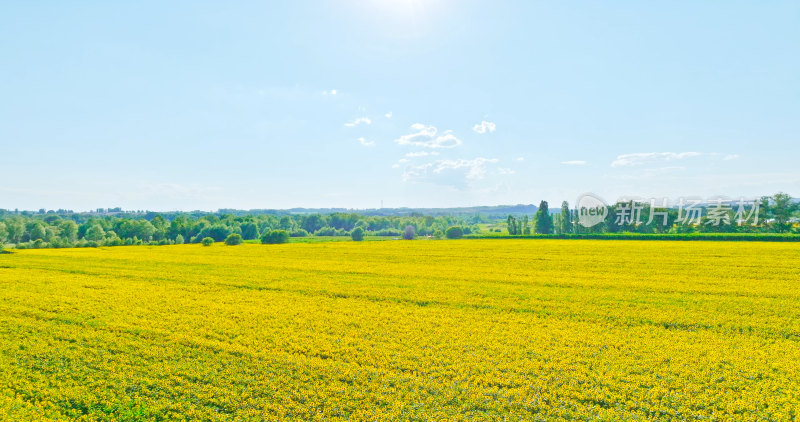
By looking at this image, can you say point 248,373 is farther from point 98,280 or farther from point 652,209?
point 652,209

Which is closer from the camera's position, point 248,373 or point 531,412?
point 531,412

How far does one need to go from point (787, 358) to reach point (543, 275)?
2023 centimetres

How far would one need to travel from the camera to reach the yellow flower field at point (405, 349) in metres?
12.3

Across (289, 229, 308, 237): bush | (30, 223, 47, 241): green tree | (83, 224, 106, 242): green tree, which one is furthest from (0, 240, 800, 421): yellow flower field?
(289, 229, 308, 237): bush

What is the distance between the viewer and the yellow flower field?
1228 centimetres

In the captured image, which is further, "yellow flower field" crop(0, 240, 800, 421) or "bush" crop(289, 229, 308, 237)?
"bush" crop(289, 229, 308, 237)

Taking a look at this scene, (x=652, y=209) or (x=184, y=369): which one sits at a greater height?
(x=652, y=209)

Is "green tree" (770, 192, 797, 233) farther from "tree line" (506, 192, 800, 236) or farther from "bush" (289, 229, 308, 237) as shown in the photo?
"bush" (289, 229, 308, 237)

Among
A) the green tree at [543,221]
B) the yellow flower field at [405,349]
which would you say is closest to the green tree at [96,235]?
the yellow flower field at [405,349]

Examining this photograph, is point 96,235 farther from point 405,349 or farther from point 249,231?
point 405,349

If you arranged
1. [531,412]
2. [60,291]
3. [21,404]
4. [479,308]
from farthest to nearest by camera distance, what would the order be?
1. [60,291]
2. [479,308]
3. [21,404]
4. [531,412]

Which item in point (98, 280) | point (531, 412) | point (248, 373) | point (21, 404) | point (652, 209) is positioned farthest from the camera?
point (652, 209)

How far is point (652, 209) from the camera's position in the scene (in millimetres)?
100188

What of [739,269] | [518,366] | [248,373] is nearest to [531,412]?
[518,366]
